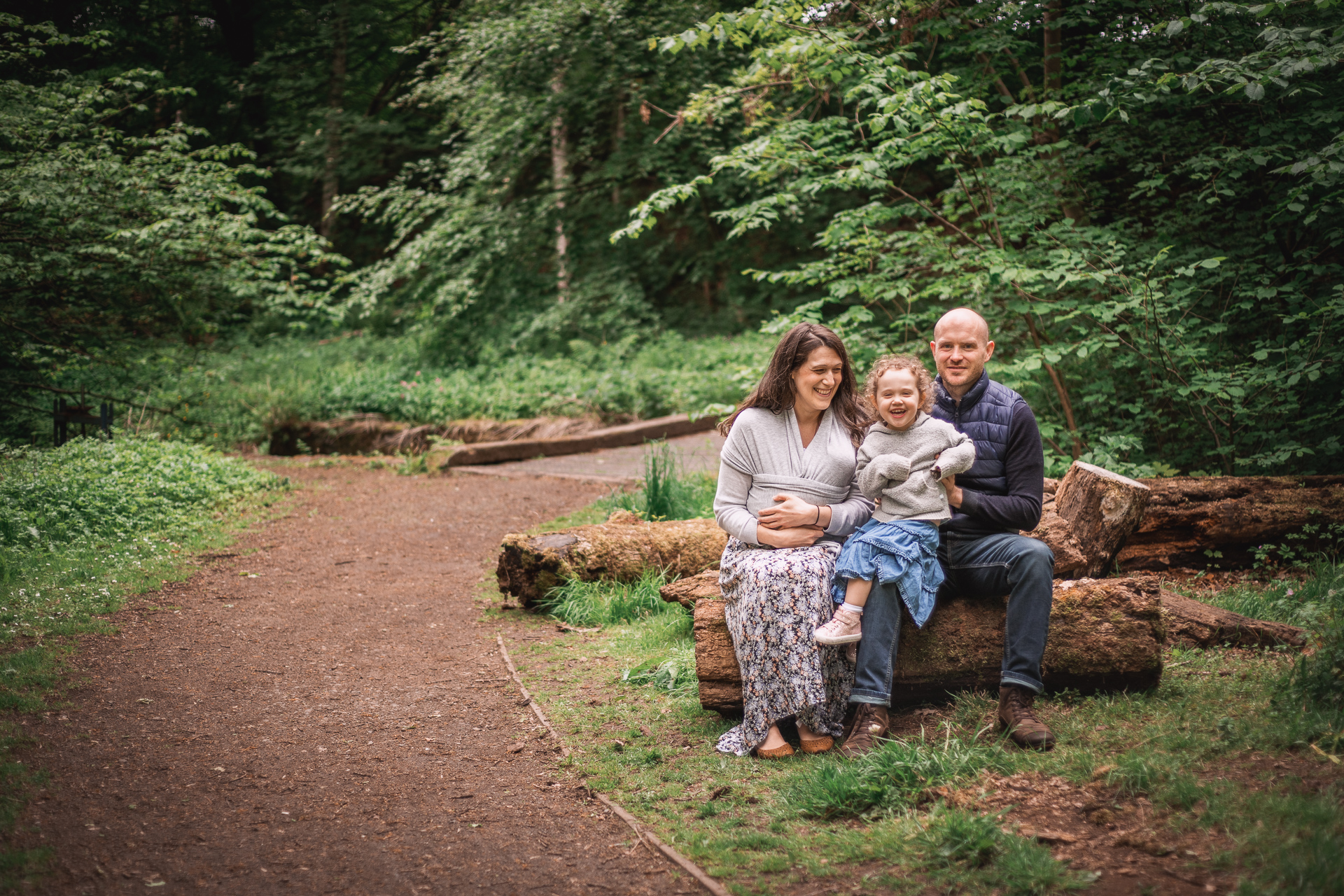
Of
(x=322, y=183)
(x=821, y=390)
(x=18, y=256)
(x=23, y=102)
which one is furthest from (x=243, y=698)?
(x=322, y=183)

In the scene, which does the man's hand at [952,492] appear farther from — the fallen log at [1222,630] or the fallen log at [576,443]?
the fallen log at [576,443]

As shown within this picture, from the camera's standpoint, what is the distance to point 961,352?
12.6 feet

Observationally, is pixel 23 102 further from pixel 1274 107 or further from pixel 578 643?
pixel 1274 107

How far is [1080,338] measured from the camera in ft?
22.5

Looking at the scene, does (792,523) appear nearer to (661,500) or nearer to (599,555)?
(599,555)

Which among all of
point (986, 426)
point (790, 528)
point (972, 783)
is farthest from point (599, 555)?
point (972, 783)

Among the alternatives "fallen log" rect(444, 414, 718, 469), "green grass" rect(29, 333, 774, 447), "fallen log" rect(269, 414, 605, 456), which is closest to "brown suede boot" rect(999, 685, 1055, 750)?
"fallen log" rect(444, 414, 718, 469)

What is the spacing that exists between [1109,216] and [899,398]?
510 cm

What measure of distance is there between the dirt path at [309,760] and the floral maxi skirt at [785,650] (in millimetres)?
784

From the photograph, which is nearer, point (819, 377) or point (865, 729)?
point (865, 729)

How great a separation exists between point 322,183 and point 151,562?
1539 cm

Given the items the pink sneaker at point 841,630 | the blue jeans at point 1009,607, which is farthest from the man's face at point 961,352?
the pink sneaker at point 841,630

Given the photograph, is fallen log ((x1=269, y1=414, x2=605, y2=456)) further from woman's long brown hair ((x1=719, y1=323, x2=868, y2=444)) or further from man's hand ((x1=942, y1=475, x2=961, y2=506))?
man's hand ((x1=942, y1=475, x2=961, y2=506))

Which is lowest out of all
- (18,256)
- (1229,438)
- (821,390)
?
(1229,438)
